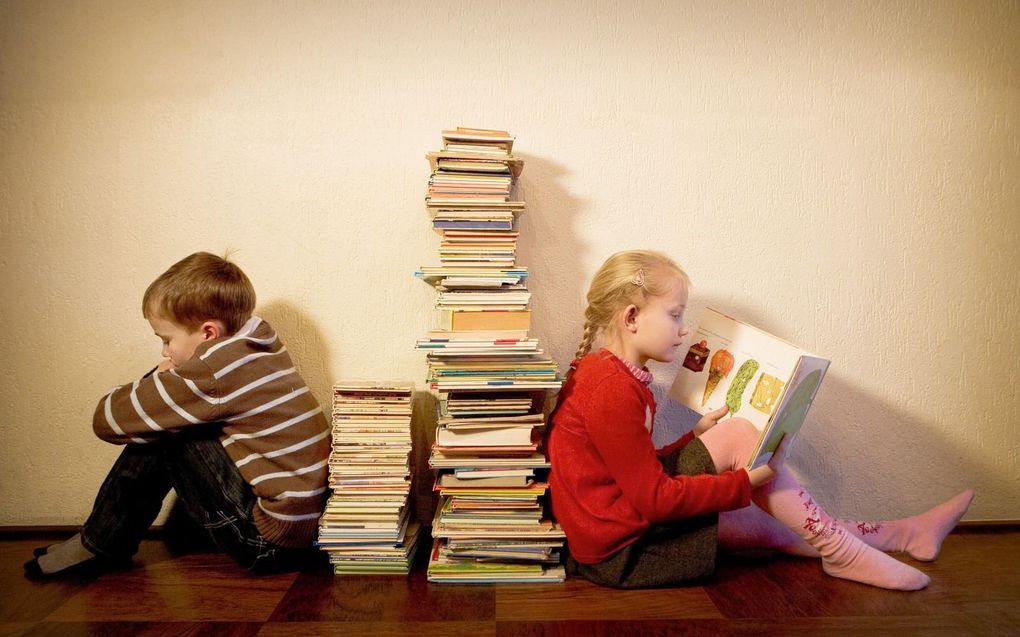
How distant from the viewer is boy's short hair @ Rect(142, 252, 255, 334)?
5.56 feet

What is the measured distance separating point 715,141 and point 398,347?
1279 millimetres

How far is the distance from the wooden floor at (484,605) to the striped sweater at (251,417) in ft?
0.72

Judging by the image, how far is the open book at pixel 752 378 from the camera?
59.3 inches

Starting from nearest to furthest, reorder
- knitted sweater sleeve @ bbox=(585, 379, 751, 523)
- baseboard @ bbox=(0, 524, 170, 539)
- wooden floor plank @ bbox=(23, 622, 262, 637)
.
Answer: wooden floor plank @ bbox=(23, 622, 262, 637)
knitted sweater sleeve @ bbox=(585, 379, 751, 523)
baseboard @ bbox=(0, 524, 170, 539)

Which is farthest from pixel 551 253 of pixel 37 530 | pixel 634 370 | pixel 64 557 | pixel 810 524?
pixel 37 530

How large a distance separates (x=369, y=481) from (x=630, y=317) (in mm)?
850

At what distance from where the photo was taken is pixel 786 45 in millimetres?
2053

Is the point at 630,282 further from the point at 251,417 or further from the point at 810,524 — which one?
the point at 251,417

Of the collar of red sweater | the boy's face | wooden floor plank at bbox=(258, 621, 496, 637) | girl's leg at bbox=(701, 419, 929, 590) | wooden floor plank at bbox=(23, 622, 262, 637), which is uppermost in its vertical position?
the collar of red sweater

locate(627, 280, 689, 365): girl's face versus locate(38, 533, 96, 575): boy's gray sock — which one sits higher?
locate(627, 280, 689, 365): girl's face

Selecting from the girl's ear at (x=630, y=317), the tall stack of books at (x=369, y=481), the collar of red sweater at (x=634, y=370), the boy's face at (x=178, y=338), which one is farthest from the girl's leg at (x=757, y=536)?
the boy's face at (x=178, y=338)

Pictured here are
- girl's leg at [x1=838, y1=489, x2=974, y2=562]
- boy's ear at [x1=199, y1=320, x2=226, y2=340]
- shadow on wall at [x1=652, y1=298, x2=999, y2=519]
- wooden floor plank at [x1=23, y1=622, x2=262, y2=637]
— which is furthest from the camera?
Answer: shadow on wall at [x1=652, y1=298, x2=999, y2=519]

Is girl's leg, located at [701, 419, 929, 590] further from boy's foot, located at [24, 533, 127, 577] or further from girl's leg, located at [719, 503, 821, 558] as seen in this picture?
boy's foot, located at [24, 533, 127, 577]

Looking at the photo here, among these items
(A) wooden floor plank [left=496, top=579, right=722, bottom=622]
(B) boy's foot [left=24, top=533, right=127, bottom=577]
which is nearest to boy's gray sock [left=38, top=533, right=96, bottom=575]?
(B) boy's foot [left=24, top=533, right=127, bottom=577]
